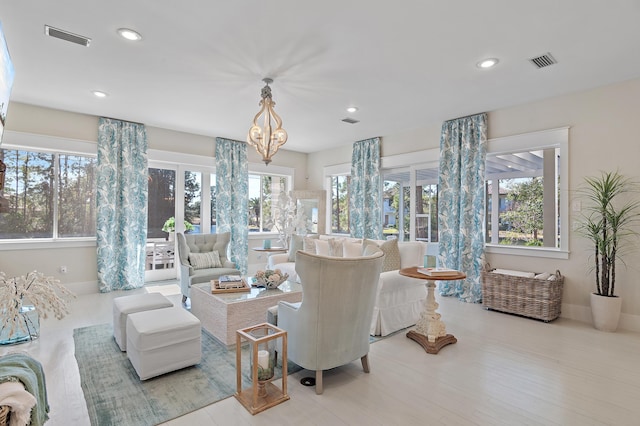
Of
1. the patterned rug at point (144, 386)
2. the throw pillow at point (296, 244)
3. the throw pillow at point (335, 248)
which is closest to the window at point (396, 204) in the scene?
the throw pillow at point (296, 244)

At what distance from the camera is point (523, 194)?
484 centimetres

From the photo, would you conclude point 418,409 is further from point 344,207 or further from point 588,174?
point 344,207

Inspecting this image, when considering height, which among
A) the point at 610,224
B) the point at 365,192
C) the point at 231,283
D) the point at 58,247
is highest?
the point at 365,192

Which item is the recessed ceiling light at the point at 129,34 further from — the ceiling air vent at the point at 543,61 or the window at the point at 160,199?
the ceiling air vent at the point at 543,61

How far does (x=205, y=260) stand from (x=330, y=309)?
9.99 ft

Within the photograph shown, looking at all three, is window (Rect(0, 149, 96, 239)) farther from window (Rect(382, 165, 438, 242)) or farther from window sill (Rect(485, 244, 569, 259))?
window sill (Rect(485, 244, 569, 259))

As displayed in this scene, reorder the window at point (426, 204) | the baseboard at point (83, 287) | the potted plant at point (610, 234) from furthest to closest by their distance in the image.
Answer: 1. the window at point (426, 204)
2. the baseboard at point (83, 287)
3. the potted plant at point (610, 234)

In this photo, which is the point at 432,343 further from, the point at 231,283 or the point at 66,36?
the point at 66,36

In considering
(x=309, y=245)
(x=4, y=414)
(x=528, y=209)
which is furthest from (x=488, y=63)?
(x=4, y=414)

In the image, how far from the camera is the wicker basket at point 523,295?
3.92 meters

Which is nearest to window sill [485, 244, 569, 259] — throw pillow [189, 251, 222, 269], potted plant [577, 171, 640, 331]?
potted plant [577, 171, 640, 331]

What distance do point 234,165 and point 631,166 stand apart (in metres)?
6.07

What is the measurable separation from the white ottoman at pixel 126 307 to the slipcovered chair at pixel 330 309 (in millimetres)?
1516

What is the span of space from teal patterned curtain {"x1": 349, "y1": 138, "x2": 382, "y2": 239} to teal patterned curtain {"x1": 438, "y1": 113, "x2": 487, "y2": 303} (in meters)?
1.31
